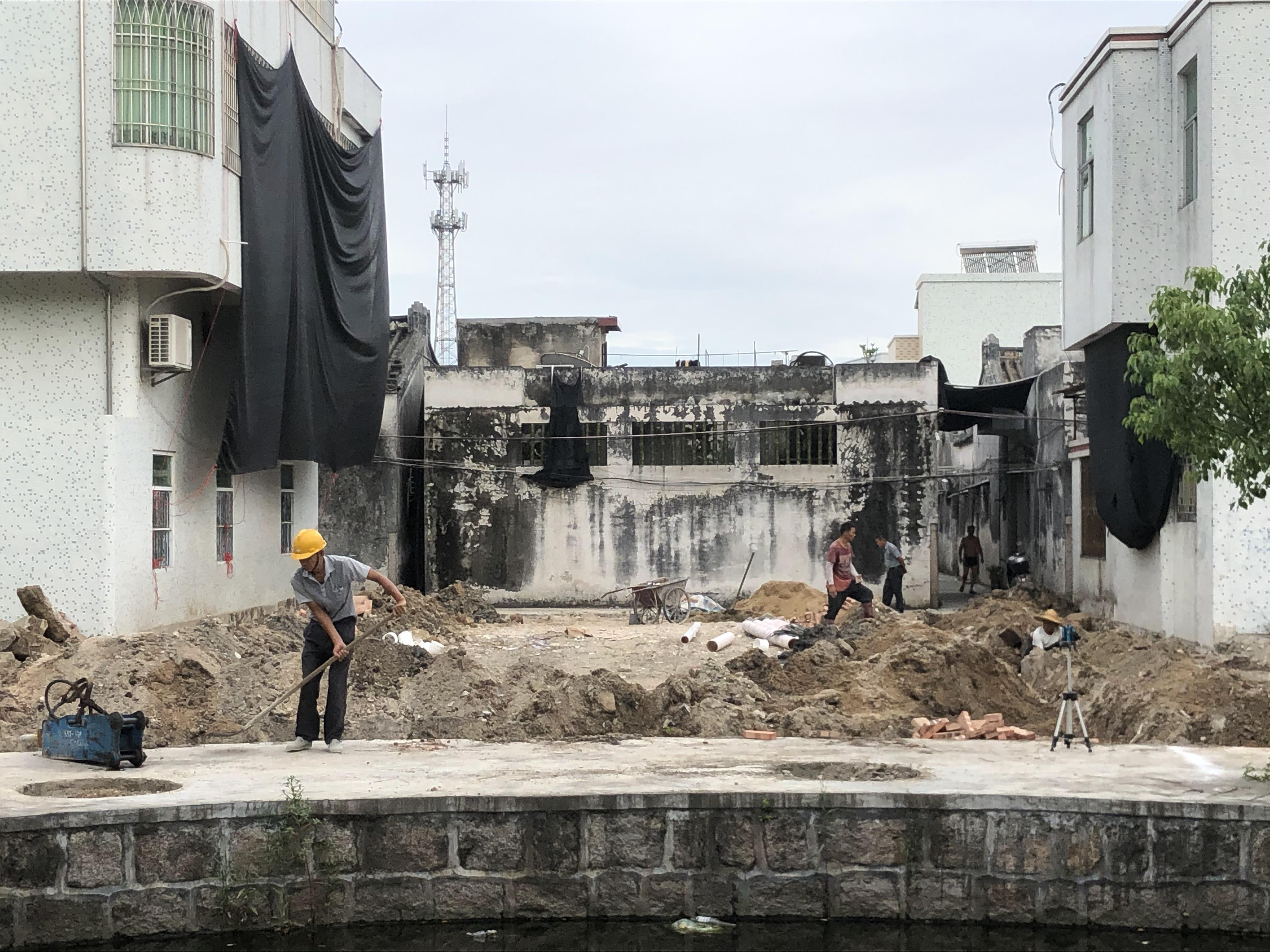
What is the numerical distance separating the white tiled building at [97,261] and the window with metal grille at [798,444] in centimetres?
1535

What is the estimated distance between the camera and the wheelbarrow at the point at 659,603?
25.9 meters

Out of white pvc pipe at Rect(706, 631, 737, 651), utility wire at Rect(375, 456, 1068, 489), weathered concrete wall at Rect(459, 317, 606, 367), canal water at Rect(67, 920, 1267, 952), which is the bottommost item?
canal water at Rect(67, 920, 1267, 952)

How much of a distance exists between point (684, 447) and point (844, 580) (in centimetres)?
1100

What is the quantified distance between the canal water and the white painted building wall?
37.7m

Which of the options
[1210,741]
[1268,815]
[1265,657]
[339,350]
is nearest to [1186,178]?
[1265,657]

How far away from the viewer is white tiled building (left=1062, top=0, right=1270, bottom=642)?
1573 cm

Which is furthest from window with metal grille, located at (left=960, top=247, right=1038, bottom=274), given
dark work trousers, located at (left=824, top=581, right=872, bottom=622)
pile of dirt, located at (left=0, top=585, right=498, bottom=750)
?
pile of dirt, located at (left=0, top=585, right=498, bottom=750)

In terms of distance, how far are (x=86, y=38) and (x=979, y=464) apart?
2705cm

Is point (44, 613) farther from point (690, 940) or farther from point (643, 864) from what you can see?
point (690, 940)

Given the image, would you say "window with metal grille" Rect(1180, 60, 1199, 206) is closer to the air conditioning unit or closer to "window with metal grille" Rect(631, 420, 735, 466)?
the air conditioning unit

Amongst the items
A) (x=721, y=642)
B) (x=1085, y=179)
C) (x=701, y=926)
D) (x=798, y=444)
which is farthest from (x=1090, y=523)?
(x=701, y=926)

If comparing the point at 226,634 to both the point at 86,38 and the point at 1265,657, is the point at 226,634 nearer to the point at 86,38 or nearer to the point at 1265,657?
the point at 86,38

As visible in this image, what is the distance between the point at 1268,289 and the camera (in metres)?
9.44

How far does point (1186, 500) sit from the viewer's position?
56.1 ft
